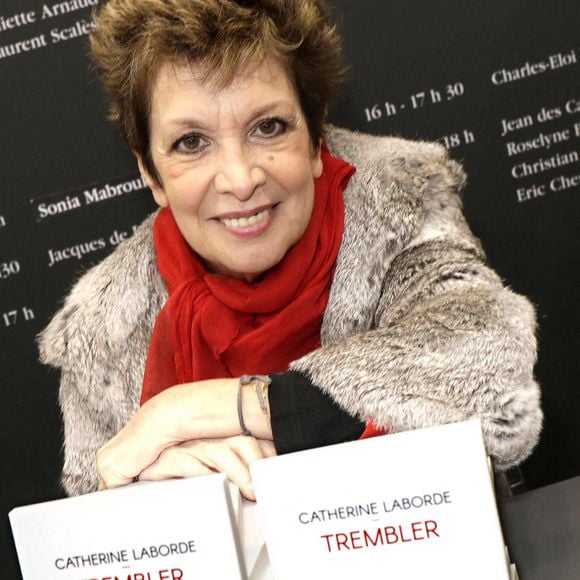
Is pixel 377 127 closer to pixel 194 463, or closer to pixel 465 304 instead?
pixel 465 304

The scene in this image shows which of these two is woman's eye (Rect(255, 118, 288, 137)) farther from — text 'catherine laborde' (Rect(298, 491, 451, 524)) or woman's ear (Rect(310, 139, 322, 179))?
text 'catherine laborde' (Rect(298, 491, 451, 524))

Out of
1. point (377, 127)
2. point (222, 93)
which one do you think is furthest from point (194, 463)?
point (377, 127)

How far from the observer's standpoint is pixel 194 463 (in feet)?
4.69

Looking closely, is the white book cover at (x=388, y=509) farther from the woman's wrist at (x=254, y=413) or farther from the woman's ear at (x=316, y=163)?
the woman's ear at (x=316, y=163)

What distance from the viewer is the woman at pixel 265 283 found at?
150 centimetres

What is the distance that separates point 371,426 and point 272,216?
0.55 metres

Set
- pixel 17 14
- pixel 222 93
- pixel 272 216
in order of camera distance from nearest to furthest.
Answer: pixel 222 93 < pixel 272 216 < pixel 17 14

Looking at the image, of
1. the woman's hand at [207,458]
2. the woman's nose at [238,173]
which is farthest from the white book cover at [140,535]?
the woman's nose at [238,173]

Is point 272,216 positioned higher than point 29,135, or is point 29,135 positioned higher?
point 29,135

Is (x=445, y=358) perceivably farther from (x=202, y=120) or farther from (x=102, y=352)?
(x=102, y=352)

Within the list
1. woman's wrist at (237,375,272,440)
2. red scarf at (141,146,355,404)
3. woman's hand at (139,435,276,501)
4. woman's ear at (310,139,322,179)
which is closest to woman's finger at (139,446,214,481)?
woman's hand at (139,435,276,501)

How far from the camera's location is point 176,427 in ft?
4.87

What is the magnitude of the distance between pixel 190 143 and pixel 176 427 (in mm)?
589

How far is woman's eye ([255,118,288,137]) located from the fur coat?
246mm
